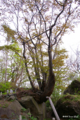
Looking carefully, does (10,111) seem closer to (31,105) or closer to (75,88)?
(31,105)

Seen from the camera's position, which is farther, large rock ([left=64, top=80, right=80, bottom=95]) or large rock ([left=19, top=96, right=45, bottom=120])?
large rock ([left=64, top=80, right=80, bottom=95])

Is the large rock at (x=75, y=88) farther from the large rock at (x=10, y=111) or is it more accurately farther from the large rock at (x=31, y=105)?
the large rock at (x=10, y=111)

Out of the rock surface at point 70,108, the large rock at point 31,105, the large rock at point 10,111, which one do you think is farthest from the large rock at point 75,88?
the large rock at point 10,111

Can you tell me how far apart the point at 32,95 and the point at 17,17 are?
701 centimetres

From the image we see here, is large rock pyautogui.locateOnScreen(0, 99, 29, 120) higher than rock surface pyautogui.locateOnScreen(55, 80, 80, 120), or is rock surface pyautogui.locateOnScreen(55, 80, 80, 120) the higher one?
large rock pyautogui.locateOnScreen(0, 99, 29, 120)

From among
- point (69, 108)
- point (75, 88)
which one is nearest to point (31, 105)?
point (69, 108)

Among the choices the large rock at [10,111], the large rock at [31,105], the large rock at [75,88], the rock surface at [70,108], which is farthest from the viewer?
the large rock at [75,88]

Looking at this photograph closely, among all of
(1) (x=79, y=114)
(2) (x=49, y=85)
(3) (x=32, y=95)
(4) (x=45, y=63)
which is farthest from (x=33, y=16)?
(1) (x=79, y=114)

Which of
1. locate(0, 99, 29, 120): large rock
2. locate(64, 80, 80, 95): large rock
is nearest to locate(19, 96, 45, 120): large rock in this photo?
locate(0, 99, 29, 120): large rock

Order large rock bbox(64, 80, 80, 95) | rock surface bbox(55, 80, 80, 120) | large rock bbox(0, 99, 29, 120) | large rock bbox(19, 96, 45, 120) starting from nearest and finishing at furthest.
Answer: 1. large rock bbox(0, 99, 29, 120)
2. rock surface bbox(55, 80, 80, 120)
3. large rock bbox(19, 96, 45, 120)
4. large rock bbox(64, 80, 80, 95)

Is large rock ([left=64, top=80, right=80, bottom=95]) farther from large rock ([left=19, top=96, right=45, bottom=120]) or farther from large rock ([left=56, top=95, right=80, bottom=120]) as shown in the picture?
large rock ([left=19, top=96, right=45, bottom=120])

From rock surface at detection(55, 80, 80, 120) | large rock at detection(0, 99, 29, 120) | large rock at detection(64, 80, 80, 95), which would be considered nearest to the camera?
large rock at detection(0, 99, 29, 120)

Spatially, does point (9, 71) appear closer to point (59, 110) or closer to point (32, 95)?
point (32, 95)

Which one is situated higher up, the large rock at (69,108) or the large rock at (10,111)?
the large rock at (10,111)
